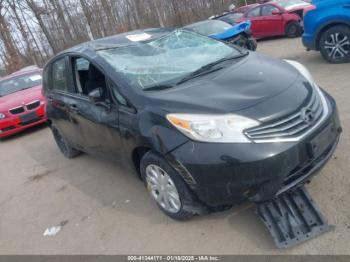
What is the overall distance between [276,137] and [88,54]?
2.42m

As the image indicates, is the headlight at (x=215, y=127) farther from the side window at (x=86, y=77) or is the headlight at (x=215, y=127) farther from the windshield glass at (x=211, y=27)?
the windshield glass at (x=211, y=27)

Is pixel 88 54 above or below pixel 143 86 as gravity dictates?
above

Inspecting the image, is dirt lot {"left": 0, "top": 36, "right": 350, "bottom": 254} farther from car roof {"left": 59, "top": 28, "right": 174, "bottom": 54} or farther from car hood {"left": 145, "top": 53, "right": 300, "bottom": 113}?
car roof {"left": 59, "top": 28, "right": 174, "bottom": 54}

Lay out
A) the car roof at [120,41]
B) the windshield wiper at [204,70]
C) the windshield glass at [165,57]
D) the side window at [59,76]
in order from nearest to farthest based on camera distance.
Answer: the windshield wiper at [204,70] → the windshield glass at [165,57] → the car roof at [120,41] → the side window at [59,76]

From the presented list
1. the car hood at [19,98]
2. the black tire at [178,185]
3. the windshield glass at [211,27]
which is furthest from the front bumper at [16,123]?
the black tire at [178,185]

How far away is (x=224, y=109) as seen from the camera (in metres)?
3.06

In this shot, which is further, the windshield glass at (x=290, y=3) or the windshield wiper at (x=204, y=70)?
the windshield glass at (x=290, y=3)

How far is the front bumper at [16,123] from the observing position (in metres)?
8.88

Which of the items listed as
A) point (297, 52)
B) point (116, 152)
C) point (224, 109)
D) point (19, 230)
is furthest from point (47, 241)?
point (297, 52)

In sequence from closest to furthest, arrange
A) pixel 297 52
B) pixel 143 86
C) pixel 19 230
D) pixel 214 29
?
pixel 143 86 < pixel 19 230 < pixel 297 52 < pixel 214 29

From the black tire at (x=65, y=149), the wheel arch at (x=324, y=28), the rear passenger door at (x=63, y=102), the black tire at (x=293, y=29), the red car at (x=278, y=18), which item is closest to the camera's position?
the rear passenger door at (x=63, y=102)

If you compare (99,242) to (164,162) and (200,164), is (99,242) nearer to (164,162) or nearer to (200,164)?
(164,162)

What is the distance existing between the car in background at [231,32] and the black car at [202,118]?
625 cm

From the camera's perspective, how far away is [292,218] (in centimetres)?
314
